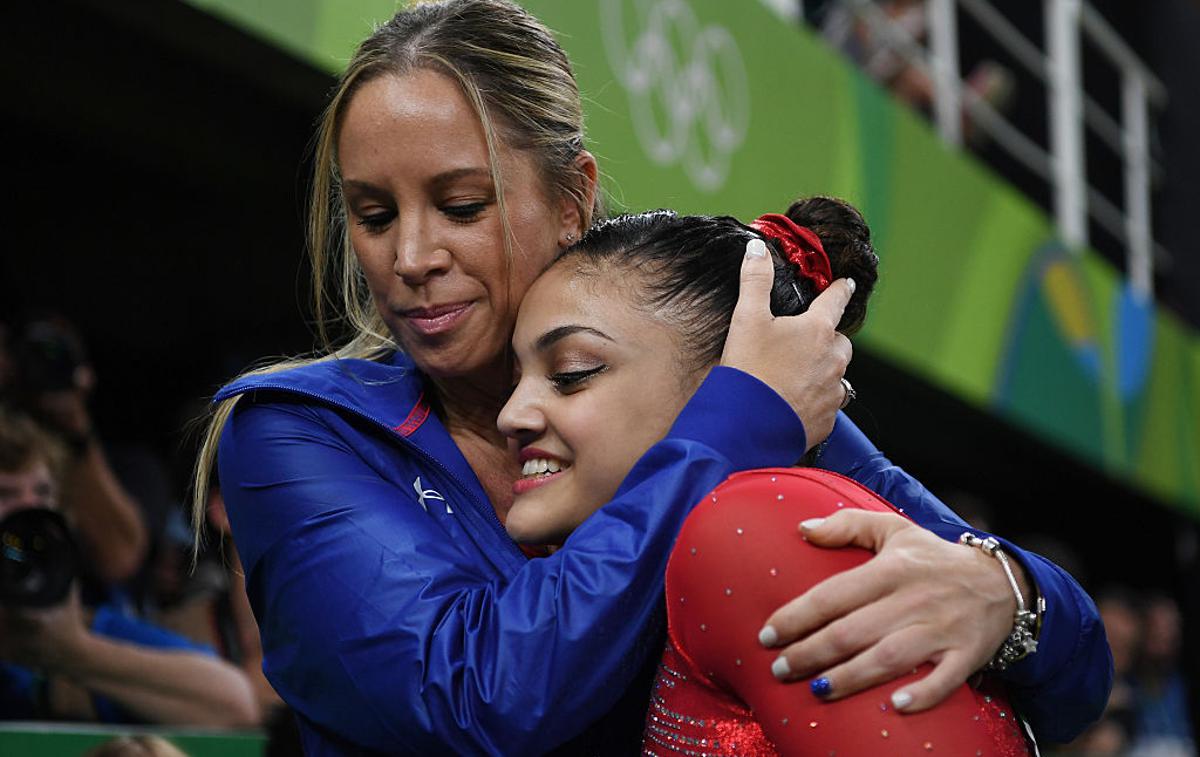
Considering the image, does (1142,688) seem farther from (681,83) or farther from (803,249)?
(803,249)

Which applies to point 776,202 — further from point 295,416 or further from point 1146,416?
point 1146,416

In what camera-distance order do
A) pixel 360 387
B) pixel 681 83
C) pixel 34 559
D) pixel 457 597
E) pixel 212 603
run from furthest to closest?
pixel 681 83, pixel 212 603, pixel 34 559, pixel 360 387, pixel 457 597

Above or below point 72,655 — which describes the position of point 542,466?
above

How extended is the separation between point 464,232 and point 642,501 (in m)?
0.39

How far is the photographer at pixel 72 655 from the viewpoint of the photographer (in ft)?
7.99

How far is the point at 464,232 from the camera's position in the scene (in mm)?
1505

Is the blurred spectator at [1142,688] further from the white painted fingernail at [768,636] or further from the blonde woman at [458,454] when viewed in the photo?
the white painted fingernail at [768,636]

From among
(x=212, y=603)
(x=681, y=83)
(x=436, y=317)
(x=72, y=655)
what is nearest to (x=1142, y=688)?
(x=681, y=83)

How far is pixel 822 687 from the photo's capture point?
44.4 inches

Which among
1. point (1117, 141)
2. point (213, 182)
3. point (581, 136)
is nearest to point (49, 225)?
point (213, 182)

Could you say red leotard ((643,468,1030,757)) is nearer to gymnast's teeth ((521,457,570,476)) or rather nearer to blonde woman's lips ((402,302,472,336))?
gymnast's teeth ((521,457,570,476))

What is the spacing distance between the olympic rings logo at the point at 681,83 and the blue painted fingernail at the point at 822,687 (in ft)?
7.83

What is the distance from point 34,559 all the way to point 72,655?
176mm

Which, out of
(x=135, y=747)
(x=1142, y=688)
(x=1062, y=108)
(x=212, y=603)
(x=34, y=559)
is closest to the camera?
(x=135, y=747)
